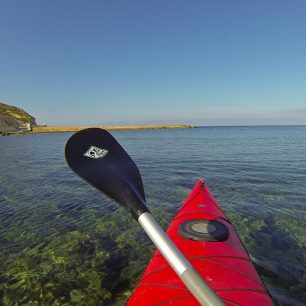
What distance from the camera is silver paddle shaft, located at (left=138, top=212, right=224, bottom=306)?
1.37m

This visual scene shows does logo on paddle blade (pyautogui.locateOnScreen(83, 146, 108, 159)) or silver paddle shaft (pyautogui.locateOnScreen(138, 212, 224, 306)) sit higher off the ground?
logo on paddle blade (pyautogui.locateOnScreen(83, 146, 108, 159))

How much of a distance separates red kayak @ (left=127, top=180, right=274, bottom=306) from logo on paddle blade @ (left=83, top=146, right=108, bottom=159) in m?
2.39

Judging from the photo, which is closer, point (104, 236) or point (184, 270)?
point (184, 270)

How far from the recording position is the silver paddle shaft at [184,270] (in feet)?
4.48

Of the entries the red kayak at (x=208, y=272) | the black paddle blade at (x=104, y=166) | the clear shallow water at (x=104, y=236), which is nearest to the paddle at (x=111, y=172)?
the black paddle blade at (x=104, y=166)

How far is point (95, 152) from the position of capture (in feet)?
8.55

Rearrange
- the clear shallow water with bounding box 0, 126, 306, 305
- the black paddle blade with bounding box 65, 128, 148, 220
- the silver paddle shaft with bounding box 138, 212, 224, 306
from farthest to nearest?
the clear shallow water with bounding box 0, 126, 306, 305 → the black paddle blade with bounding box 65, 128, 148, 220 → the silver paddle shaft with bounding box 138, 212, 224, 306

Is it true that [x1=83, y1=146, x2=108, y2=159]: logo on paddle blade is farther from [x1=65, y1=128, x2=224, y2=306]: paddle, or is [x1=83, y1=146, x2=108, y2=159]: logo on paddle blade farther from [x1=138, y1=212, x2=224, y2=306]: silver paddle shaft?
[x1=138, y1=212, x2=224, y2=306]: silver paddle shaft

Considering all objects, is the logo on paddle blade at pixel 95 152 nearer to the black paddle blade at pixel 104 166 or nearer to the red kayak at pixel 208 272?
the black paddle blade at pixel 104 166

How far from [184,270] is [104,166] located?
137cm

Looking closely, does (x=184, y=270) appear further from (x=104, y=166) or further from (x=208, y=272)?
(x=208, y=272)

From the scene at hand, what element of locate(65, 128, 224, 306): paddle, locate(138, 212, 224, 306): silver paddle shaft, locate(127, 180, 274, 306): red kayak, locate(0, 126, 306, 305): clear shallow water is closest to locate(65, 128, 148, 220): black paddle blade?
locate(65, 128, 224, 306): paddle

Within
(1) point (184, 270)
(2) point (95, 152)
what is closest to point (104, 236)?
(2) point (95, 152)

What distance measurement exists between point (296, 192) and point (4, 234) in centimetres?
1425
